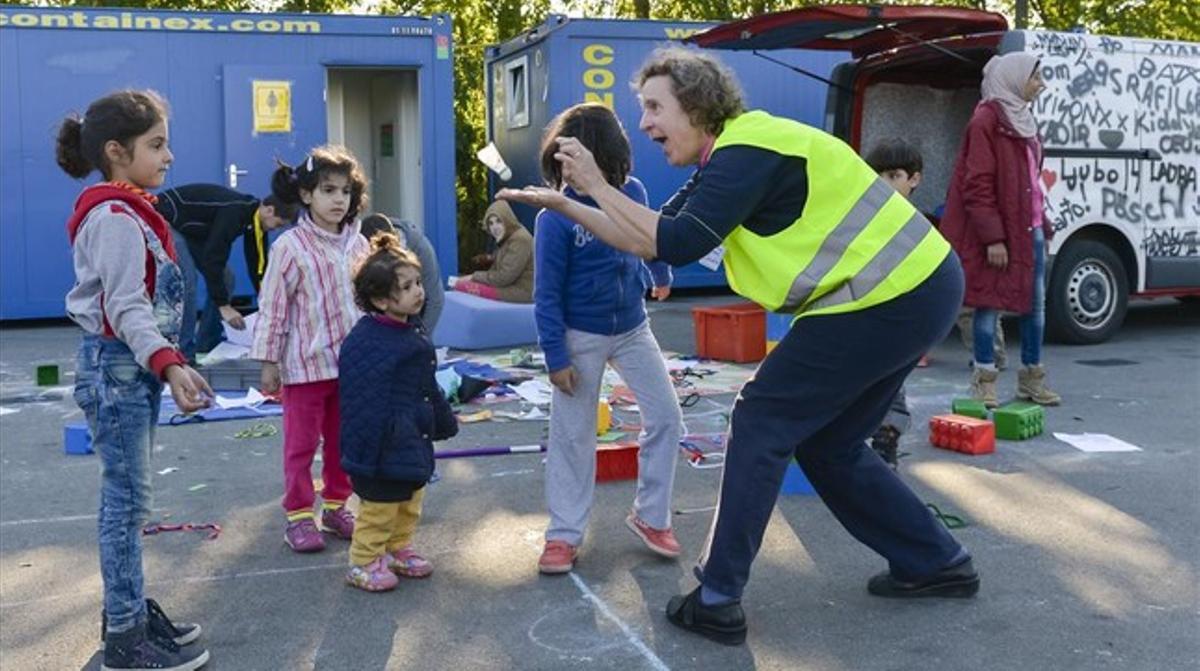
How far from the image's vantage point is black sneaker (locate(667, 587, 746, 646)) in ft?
12.8

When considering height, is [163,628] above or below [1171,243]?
below

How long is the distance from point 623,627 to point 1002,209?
14.0 ft

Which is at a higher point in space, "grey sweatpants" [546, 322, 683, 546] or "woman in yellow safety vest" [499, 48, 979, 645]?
"woman in yellow safety vest" [499, 48, 979, 645]

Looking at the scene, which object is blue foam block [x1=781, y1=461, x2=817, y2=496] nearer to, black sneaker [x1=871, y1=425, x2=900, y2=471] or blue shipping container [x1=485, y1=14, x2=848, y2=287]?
black sneaker [x1=871, y1=425, x2=900, y2=471]

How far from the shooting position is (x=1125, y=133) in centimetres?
988

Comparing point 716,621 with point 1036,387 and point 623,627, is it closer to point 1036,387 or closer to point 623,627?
point 623,627

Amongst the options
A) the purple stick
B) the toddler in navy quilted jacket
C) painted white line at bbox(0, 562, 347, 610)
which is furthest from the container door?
the toddler in navy quilted jacket

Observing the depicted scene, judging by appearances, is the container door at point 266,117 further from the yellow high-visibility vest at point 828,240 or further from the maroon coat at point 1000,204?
the yellow high-visibility vest at point 828,240

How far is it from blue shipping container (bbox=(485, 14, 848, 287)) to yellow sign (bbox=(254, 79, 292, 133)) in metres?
2.52

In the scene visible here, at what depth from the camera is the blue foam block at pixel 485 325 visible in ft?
34.4

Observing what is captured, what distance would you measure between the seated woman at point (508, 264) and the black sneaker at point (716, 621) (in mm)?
6990

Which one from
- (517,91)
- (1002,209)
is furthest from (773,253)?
(517,91)

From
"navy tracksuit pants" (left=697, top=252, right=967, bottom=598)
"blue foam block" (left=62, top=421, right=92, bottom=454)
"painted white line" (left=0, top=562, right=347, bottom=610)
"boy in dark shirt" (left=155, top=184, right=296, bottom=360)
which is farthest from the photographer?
"boy in dark shirt" (left=155, top=184, right=296, bottom=360)

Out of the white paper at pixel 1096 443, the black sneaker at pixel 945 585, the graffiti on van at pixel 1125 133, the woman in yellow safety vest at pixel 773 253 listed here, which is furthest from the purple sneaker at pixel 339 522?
the graffiti on van at pixel 1125 133
